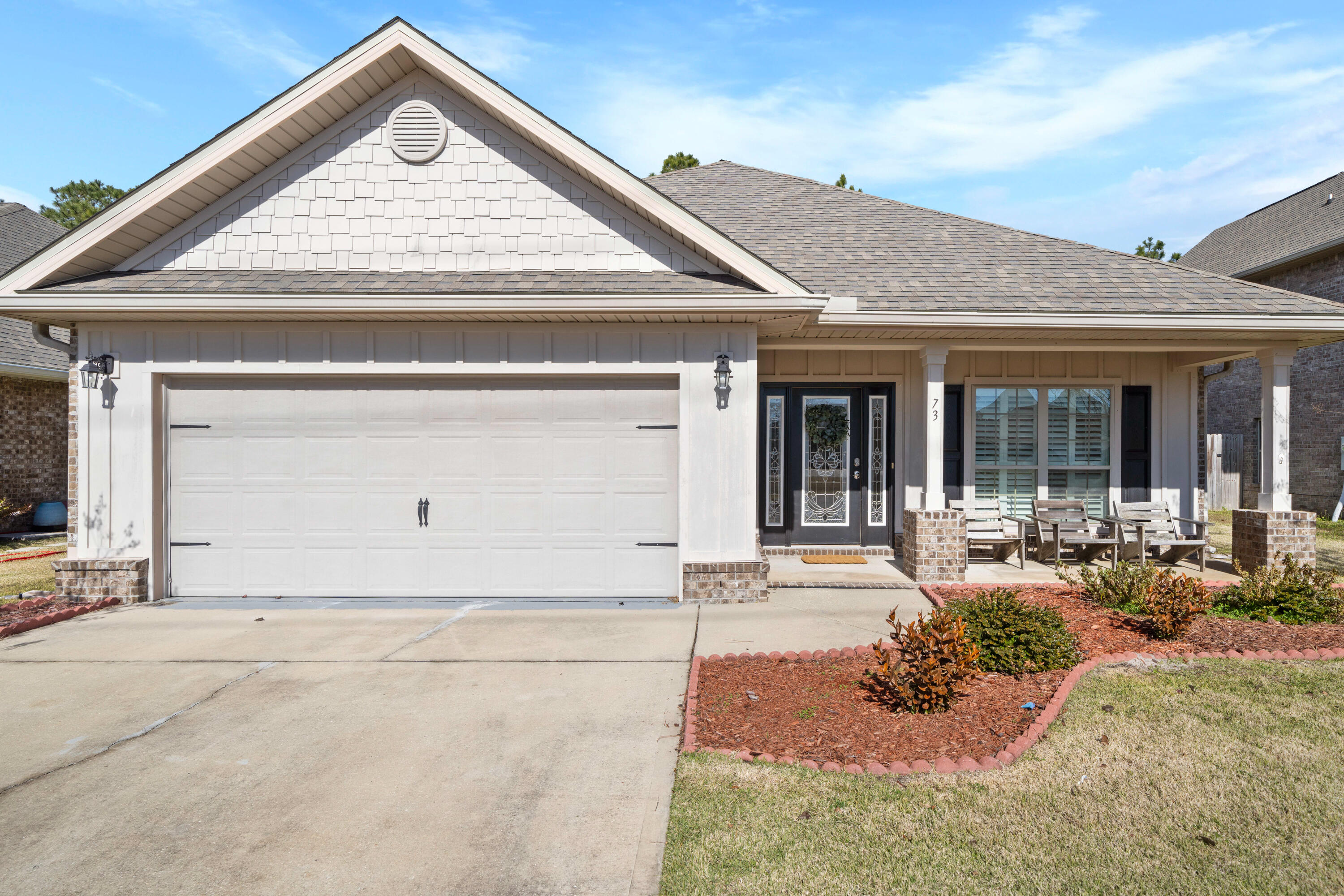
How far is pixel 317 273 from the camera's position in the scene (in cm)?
776

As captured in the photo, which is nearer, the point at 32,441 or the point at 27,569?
the point at 27,569

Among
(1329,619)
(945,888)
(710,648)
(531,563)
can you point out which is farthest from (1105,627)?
(531,563)

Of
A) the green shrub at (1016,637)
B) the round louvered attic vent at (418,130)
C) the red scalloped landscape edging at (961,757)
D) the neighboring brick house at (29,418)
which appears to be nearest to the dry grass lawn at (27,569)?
the neighboring brick house at (29,418)

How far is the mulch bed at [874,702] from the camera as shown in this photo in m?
4.11

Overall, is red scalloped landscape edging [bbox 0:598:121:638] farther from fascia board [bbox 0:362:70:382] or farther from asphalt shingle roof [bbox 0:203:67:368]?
fascia board [bbox 0:362:70:382]

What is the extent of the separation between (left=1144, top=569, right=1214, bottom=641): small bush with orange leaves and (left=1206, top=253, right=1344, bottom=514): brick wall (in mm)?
13403

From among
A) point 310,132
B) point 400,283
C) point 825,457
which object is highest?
point 310,132

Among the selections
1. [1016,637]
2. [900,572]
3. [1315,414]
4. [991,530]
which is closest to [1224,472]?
[1315,414]

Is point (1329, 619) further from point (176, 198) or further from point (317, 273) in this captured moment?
point (176, 198)

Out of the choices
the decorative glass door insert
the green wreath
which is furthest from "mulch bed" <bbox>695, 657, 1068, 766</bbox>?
the green wreath

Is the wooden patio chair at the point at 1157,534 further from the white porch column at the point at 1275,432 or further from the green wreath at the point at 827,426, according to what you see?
the green wreath at the point at 827,426

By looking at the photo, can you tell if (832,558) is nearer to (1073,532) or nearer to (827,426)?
(827,426)

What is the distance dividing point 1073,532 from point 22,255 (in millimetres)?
21384

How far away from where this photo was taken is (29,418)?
13.6 meters
